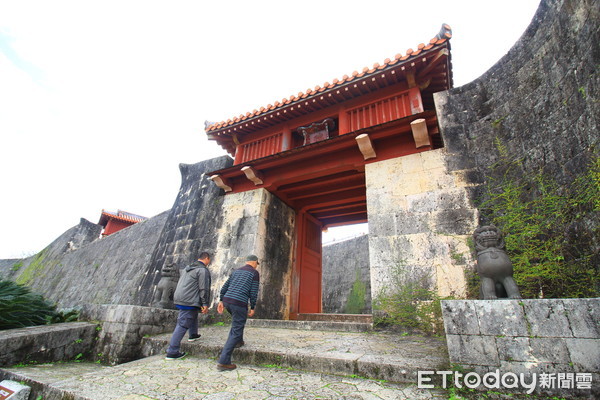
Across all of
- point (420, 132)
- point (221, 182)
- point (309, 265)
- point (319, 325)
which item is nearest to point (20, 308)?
point (221, 182)

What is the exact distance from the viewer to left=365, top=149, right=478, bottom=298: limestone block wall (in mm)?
4430

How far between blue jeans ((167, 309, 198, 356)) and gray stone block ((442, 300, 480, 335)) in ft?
10.6

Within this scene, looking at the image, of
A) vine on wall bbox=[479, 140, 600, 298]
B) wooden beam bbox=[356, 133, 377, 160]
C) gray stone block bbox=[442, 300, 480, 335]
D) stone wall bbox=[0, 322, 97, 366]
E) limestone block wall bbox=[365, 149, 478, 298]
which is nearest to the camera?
gray stone block bbox=[442, 300, 480, 335]

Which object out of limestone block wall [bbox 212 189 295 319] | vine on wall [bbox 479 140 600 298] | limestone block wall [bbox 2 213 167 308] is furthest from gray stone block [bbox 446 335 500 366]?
limestone block wall [bbox 2 213 167 308]

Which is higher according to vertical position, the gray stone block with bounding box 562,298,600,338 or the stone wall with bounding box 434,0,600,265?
the stone wall with bounding box 434,0,600,265

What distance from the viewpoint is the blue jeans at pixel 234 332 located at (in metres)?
3.06

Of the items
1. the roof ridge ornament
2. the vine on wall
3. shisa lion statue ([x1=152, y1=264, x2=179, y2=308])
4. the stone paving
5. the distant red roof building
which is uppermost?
the distant red roof building

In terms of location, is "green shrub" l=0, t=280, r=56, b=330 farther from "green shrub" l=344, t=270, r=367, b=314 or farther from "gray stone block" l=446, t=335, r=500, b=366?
"green shrub" l=344, t=270, r=367, b=314

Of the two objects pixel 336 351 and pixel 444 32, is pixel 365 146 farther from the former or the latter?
pixel 336 351

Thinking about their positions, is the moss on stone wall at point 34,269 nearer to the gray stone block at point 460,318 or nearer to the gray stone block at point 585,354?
the gray stone block at point 460,318

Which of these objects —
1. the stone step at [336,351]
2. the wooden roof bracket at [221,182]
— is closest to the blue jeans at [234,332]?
the stone step at [336,351]

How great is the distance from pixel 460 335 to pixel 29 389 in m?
4.31

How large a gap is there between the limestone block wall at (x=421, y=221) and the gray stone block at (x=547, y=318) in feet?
6.90

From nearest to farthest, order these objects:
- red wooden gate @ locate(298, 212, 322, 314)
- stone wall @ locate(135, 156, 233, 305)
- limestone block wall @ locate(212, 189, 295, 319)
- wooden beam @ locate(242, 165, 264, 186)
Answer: limestone block wall @ locate(212, 189, 295, 319), wooden beam @ locate(242, 165, 264, 186), stone wall @ locate(135, 156, 233, 305), red wooden gate @ locate(298, 212, 322, 314)
